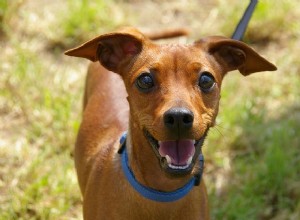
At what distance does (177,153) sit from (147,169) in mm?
247

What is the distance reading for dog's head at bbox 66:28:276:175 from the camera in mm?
2812

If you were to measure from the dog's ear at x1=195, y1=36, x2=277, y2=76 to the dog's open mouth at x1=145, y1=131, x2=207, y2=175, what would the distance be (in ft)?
1.57

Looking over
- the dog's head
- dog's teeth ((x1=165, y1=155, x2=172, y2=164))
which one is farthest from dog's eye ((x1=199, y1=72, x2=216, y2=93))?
dog's teeth ((x1=165, y1=155, x2=172, y2=164))

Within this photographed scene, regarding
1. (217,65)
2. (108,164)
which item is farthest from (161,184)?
(217,65)

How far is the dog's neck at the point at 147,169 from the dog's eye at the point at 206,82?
0.35 meters

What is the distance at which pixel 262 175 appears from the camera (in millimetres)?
4527

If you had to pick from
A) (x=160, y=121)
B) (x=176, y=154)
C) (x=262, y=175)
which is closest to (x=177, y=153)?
(x=176, y=154)

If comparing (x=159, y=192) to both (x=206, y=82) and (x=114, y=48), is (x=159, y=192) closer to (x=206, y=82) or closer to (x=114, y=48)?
(x=206, y=82)

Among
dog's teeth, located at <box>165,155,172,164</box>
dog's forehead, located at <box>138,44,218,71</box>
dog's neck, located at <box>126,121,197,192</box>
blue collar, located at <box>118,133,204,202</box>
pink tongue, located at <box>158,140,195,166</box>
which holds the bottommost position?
blue collar, located at <box>118,133,204,202</box>

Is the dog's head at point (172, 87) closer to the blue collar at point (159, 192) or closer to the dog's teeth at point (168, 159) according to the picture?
the dog's teeth at point (168, 159)

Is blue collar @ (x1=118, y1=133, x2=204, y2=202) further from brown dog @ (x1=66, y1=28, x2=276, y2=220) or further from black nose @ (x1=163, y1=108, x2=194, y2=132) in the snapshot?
black nose @ (x1=163, y1=108, x2=194, y2=132)

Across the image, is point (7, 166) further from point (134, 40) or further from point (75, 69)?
point (134, 40)

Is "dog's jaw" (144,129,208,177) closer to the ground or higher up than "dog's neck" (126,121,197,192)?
higher up

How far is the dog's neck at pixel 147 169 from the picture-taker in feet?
10.1
